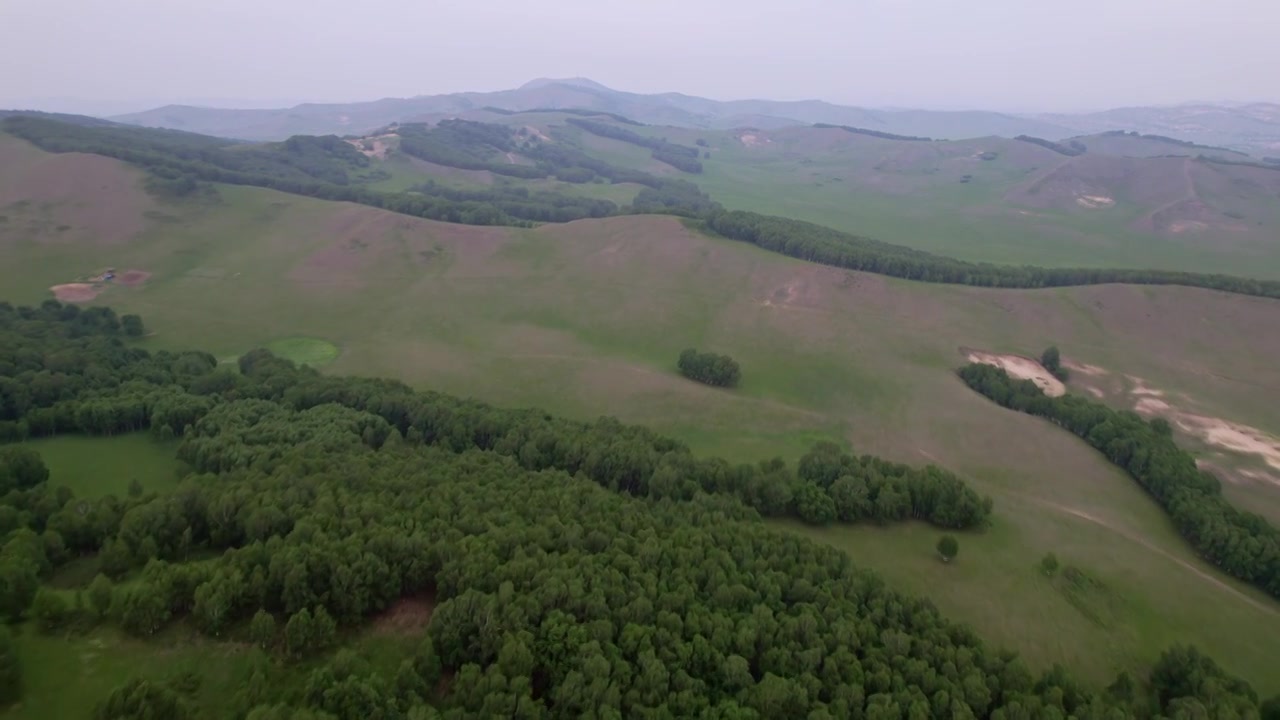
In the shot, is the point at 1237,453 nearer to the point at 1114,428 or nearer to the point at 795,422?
the point at 1114,428

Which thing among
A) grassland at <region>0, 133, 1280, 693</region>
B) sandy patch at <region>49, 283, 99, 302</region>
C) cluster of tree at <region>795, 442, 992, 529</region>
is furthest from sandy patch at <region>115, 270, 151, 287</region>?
cluster of tree at <region>795, 442, 992, 529</region>

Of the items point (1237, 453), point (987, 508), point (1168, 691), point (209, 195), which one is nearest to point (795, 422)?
point (987, 508)

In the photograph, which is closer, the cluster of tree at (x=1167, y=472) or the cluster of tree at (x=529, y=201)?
the cluster of tree at (x=1167, y=472)

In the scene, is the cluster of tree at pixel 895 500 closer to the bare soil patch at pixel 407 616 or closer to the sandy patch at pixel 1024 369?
the bare soil patch at pixel 407 616

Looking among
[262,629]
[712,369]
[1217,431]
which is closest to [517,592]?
[262,629]

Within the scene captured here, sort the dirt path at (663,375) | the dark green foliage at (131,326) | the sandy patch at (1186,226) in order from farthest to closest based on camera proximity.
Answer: the sandy patch at (1186,226), the dark green foliage at (131,326), the dirt path at (663,375)

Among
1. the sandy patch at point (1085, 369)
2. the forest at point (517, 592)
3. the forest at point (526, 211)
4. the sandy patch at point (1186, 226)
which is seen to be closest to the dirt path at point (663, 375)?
the forest at point (517, 592)

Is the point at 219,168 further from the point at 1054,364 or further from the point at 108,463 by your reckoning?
the point at 1054,364
